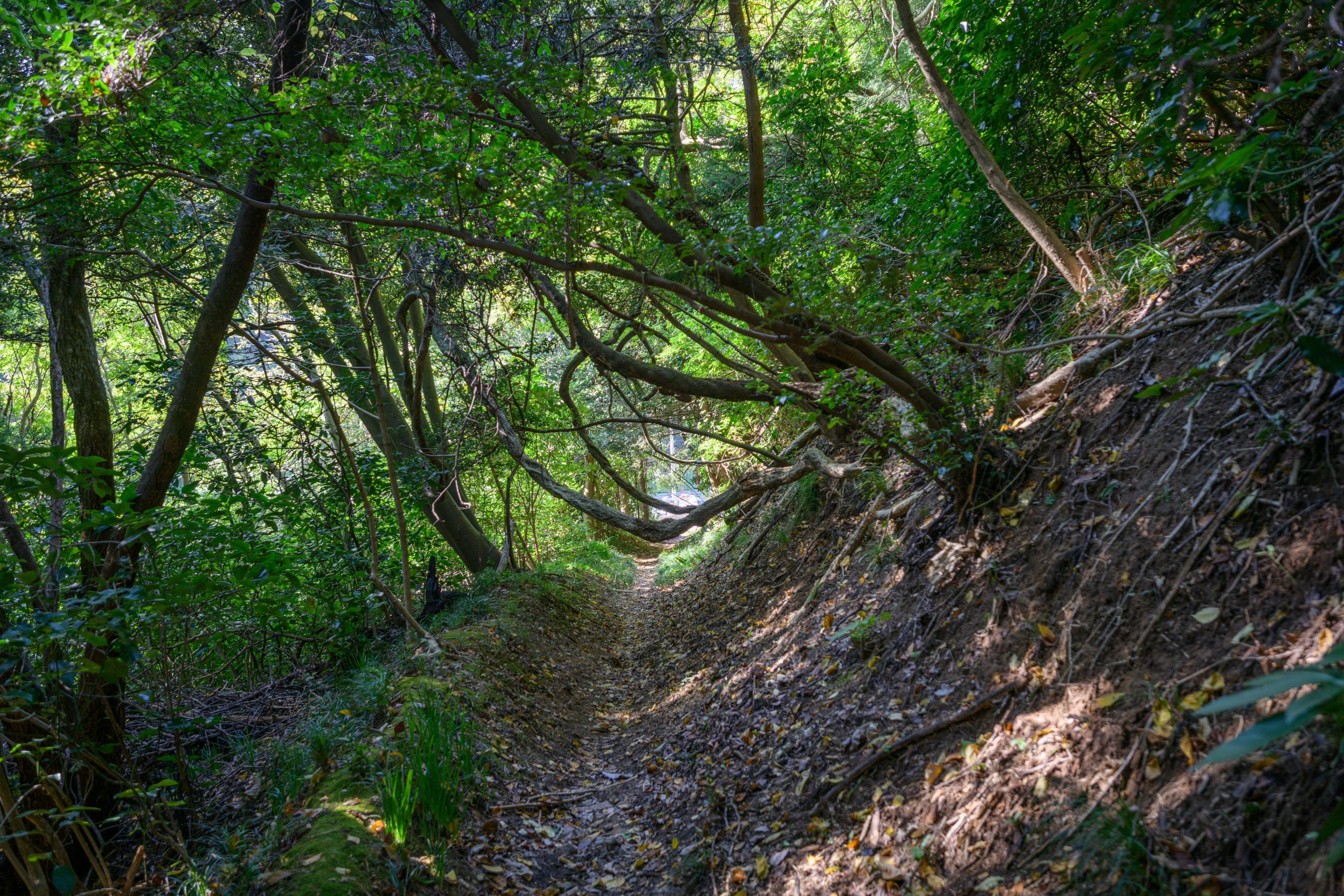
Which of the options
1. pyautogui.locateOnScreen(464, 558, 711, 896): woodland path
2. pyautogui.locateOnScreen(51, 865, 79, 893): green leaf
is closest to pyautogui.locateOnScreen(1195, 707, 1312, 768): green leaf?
pyautogui.locateOnScreen(464, 558, 711, 896): woodland path

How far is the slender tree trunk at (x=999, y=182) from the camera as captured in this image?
4469 millimetres

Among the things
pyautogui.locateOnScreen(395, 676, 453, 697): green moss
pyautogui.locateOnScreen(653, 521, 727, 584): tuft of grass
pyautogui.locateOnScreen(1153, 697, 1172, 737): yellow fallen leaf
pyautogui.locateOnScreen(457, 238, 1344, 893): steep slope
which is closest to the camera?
pyautogui.locateOnScreen(457, 238, 1344, 893): steep slope

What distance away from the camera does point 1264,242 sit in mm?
3283

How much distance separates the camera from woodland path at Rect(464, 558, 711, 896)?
3.61 metres

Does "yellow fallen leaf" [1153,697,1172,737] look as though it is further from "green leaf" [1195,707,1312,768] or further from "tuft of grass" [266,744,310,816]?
"tuft of grass" [266,744,310,816]

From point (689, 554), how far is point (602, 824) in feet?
34.5

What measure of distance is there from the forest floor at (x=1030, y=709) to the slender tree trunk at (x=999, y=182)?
74cm

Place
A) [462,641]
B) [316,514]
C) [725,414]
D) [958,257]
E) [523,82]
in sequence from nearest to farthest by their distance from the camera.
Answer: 1. [523,82]
2. [958,257]
3. [462,641]
4. [316,514]
5. [725,414]

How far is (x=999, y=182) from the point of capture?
4504mm

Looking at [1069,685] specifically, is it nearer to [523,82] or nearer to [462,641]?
[523,82]

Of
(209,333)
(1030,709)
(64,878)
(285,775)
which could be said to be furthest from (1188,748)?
(209,333)

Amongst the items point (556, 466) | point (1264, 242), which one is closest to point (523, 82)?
point (1264, 242)

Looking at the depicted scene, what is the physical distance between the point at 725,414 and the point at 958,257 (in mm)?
5347

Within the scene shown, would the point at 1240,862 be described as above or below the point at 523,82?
below
